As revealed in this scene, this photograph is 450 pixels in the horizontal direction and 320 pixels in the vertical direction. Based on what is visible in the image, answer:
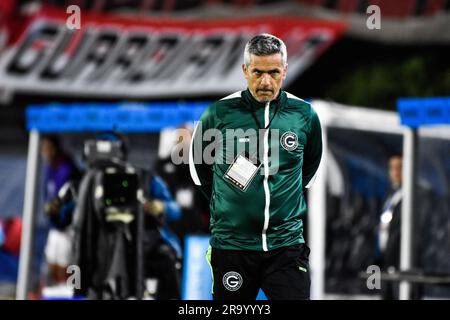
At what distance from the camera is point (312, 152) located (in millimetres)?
6012

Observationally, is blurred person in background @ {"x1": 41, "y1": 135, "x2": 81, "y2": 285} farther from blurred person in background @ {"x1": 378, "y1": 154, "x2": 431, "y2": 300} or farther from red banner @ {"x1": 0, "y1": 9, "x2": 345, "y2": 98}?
red banner @ {"x1": 0, "y1": 9, "x2": 345, "y2": 98}

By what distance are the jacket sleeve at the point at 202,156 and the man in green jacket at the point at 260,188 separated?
41mm

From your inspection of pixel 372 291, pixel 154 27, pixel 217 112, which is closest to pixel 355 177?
pixel 372 291

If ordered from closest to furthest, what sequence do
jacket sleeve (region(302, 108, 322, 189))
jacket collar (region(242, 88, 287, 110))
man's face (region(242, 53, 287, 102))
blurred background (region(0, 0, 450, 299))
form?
man's face (region(242, 53, 287, 102)) < jacket collar (region(242, 88, 287, 110)) < jacket sleeve (region(302, 108, 322, 189)) < blurred background (region(0, 0, 450, 299))

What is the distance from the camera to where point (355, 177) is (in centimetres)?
1346

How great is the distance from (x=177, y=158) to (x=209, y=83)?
15241mm

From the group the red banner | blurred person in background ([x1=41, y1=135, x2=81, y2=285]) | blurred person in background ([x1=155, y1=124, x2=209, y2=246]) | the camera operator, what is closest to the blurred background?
the red banner

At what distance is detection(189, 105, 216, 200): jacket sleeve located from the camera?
5.88 metres

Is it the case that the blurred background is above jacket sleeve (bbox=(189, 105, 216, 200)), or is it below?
above

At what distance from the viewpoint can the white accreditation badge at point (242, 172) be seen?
5.70 m

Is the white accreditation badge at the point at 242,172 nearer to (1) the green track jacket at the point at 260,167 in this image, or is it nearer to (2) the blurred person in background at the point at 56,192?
(1) the green track jacket at the point at 260,167

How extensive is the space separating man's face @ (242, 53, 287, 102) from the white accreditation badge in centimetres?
32

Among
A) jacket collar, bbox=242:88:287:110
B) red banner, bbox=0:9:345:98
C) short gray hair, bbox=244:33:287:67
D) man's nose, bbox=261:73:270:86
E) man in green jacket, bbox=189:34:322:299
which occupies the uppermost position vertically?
red banner, bbox=0:9:345:98
